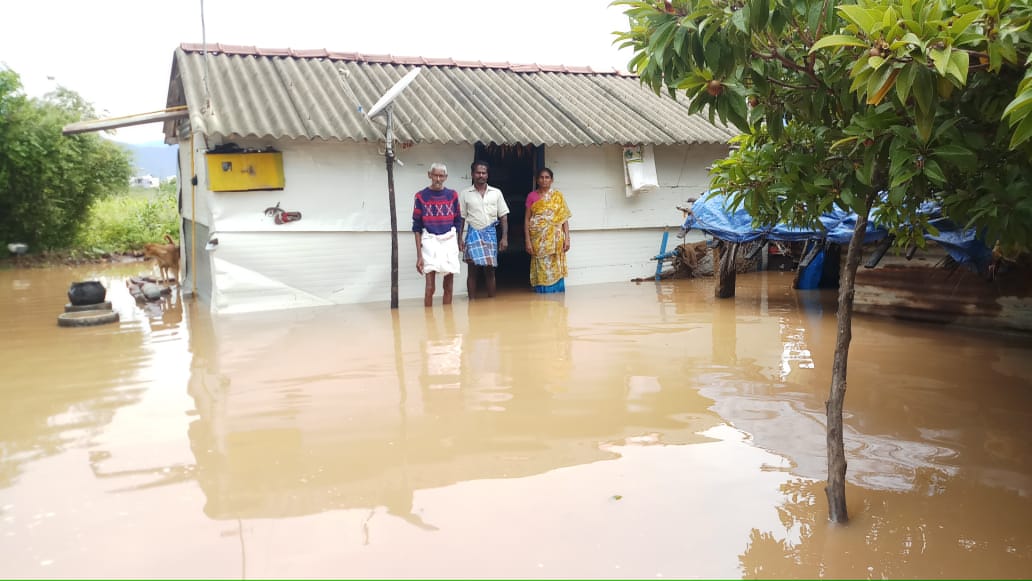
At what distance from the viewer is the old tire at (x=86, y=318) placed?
7.79m

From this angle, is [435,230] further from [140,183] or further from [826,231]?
[140,183]

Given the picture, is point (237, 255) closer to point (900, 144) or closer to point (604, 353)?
point (604, 353)

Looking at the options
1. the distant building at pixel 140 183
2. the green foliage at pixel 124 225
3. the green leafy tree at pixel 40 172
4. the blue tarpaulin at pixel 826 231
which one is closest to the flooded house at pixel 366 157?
the blue tarpaulin at pixel 826 231

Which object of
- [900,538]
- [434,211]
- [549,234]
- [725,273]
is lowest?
[900,538]

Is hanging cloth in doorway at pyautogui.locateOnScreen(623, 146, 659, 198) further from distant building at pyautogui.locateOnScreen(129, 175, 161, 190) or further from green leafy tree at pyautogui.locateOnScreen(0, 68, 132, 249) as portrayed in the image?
distant building at pyautogui.locateOnScreen(129, 175, 161, 190)

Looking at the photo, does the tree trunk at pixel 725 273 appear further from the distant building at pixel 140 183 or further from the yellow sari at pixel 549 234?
the distant building at pixel 140 183

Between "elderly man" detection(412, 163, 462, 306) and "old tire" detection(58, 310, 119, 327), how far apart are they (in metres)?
3.25

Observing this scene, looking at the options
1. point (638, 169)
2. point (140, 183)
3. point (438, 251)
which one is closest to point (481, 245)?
point (438, 251)

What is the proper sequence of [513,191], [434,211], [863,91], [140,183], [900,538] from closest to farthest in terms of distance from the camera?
[863,91]
[900,538]
[434,211]
[513,191]
[140,183]

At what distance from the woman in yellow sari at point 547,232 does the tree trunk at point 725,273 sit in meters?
1.86

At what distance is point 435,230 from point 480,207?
2.11 feet

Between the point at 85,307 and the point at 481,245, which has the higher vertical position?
the point at 481,245

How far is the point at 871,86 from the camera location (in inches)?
88.3

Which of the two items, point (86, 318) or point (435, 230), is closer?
point (86, 318)
